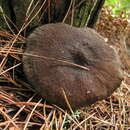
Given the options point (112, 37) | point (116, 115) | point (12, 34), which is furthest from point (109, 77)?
point (112, 37)

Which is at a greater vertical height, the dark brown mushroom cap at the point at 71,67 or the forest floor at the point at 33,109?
the dark brown mushroom cap at the point at 71,67

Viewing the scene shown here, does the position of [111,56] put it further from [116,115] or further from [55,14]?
[55,14]

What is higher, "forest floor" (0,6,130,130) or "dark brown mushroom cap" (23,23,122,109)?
"dark brown mushroom cap" (23,23,122,109)

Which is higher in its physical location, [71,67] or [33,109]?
[71,67]
